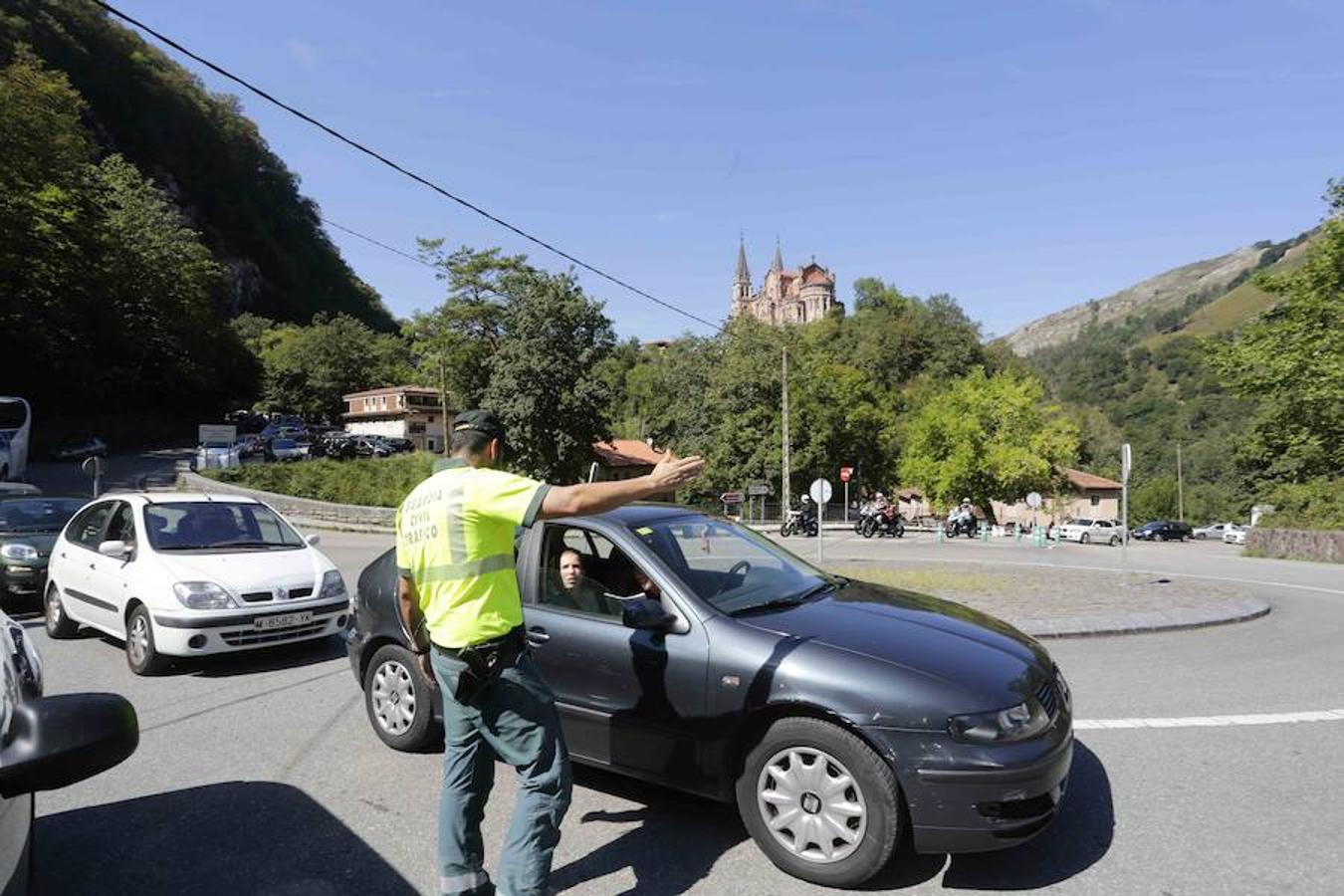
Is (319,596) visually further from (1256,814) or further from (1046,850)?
(1256,814)

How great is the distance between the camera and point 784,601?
4.11 metres

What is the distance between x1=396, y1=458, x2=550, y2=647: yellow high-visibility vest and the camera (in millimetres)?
2953

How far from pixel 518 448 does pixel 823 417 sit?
21.8 meters

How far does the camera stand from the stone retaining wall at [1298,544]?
72.4ft

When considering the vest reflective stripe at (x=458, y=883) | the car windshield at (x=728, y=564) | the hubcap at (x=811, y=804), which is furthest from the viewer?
the car windshield at (x=728, y=564)

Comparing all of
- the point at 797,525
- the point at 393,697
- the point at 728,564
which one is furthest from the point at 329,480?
the point at 728,564

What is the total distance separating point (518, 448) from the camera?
49750mm

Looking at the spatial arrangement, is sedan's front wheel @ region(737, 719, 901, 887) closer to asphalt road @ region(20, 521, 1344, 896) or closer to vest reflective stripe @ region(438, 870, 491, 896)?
asphalt road @ region(20, 521, 1344, 896)

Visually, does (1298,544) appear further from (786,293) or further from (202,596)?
(786,293)

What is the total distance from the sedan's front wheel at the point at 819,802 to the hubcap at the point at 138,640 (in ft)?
19.2

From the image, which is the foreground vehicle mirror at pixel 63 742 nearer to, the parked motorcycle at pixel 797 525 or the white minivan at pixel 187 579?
the white minivan at pixel 187 579

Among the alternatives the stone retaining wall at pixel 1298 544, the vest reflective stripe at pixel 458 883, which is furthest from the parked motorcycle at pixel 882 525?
the vest reflective stripe at pixel 458 883

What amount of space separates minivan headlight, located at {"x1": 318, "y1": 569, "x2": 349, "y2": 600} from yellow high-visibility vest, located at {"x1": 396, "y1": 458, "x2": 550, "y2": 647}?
4.93m

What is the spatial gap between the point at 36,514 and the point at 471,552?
451 inches
